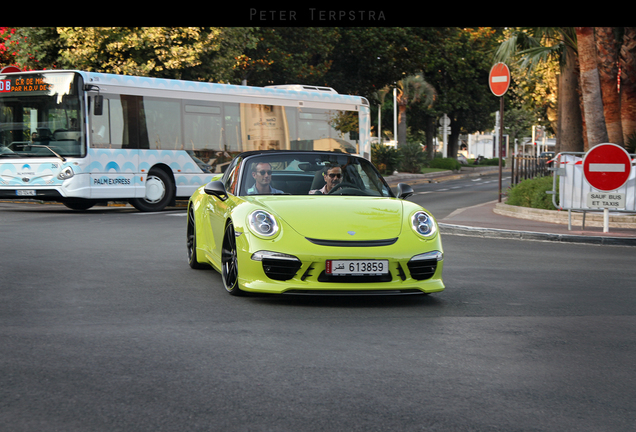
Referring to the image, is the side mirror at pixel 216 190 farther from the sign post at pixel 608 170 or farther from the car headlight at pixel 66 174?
the car headlight at pixel 66 174

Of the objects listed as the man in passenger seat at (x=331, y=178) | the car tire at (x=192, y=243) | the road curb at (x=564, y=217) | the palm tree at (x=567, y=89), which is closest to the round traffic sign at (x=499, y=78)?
the road curb at (x=564, y=217)

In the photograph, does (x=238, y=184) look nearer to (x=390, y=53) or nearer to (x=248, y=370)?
(x=248, y=370)

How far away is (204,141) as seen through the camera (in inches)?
838

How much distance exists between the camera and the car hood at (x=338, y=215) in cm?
708

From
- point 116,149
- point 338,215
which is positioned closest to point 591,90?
point 116,149

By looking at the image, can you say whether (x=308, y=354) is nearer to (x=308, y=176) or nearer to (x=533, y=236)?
(x=308, y=176)

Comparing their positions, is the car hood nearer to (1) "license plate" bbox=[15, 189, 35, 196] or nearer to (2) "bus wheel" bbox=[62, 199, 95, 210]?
(1) "license plate" bbox=[15, 189, 35, 196]

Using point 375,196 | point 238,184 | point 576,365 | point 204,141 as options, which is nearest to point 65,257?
point 238,184

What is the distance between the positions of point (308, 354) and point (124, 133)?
14958 millimetres

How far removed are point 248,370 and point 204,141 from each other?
54.9 feet

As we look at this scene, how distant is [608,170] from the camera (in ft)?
46.1

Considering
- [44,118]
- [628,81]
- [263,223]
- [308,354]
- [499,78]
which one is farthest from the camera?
[628,81]

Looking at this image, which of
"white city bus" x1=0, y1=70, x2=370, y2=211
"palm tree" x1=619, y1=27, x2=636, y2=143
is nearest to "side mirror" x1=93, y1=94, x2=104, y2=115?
"white city bus" x1=0, y1=70, x2=370, y2=211
